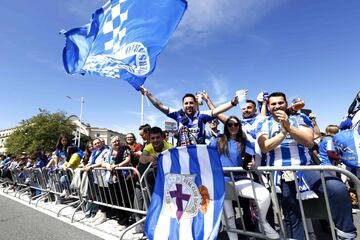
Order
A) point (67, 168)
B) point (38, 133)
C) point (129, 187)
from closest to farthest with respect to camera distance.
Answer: point (129, 187) < point (67, 168) < point (38, 133)

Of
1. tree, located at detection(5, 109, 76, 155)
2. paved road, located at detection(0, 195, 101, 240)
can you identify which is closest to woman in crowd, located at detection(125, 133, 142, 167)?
paved road, located at detection(0, 195, 101, 240)

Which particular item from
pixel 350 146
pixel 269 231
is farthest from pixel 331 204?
pixel 350 146

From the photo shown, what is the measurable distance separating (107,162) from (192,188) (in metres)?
3.46

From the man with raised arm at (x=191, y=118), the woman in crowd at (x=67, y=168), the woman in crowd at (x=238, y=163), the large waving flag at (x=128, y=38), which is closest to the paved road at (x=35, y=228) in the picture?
the woman in crowd at (x=67, y=168)

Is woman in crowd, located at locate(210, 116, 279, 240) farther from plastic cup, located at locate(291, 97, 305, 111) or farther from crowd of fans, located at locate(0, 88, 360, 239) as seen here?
plastic cup, located at locate(291, 97, 305, 111)

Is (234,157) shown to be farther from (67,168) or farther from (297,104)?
(67,168)

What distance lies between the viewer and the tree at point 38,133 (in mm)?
54438

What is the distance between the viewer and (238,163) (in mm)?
3412

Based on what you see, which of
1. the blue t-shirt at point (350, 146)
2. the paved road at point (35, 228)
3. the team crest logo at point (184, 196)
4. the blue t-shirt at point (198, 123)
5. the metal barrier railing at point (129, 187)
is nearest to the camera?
the metal barrier railing at point (129, 187)

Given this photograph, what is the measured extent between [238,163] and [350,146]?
9.98 feet

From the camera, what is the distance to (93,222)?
5.50 meters

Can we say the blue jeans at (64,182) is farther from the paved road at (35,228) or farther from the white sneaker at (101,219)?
the white sneaker at (101,219)

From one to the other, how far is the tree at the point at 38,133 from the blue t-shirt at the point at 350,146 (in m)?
54.6

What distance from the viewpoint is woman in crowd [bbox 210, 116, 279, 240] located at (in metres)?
2.90
